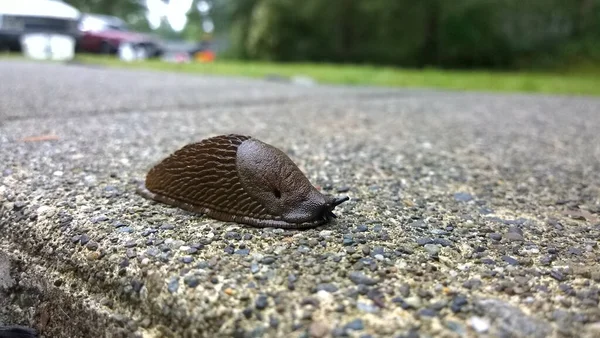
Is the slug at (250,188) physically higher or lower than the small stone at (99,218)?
higher

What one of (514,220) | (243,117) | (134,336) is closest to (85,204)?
(134,336)

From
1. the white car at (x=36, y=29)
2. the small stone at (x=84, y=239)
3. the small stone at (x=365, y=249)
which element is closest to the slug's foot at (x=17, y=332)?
the small stone at (x=84, y=239)

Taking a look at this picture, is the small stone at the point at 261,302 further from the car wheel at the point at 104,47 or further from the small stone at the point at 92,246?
the car wheel at the point at 104,47

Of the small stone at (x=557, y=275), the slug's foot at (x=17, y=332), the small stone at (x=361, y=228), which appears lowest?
the slug's foot at (x=17, y=332)

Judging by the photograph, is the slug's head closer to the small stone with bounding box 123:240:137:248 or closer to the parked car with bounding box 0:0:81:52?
the small stone with bounding box 123:240:137:248

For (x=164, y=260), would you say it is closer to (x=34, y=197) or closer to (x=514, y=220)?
(x=34, y=197)

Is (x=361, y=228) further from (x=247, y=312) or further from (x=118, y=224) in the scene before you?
(x=118, y=224)
